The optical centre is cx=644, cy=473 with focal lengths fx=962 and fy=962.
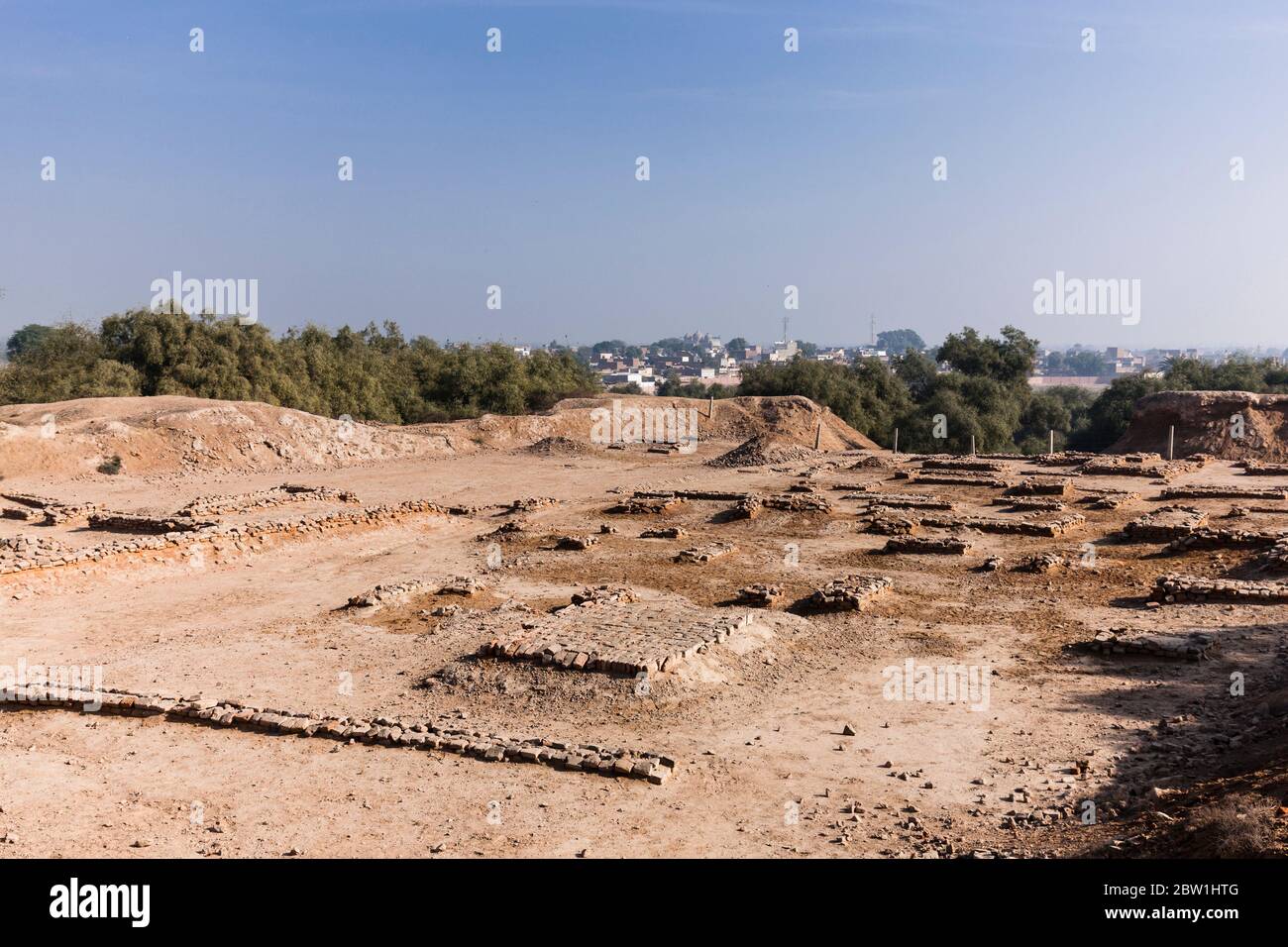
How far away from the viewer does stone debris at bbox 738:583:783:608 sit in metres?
13.0

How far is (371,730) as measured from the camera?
8.30 meters

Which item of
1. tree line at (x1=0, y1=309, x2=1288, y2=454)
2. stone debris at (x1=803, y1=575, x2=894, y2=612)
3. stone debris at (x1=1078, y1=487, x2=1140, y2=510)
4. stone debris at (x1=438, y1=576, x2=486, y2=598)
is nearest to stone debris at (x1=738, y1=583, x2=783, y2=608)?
stone debris at (x1=803, y1=575, x2=894, y2=612)

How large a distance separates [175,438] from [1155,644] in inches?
978

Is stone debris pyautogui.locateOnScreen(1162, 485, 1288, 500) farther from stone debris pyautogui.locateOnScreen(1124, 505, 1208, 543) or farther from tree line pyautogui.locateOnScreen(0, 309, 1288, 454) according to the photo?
tree line pyautogui.locateOnScreen(0, 309, 1288, 454)

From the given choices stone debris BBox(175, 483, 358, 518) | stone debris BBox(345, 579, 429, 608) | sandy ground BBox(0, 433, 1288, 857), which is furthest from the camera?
stone debris BBox(175, 483, 358, 518)

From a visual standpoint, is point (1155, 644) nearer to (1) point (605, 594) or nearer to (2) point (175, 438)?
(1) point (605, 594)

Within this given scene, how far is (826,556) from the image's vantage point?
53.6ft

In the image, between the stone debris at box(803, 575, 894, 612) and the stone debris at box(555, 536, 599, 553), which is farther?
the stone debris at box(555, 536, 599, 553)

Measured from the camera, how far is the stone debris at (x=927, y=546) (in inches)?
628

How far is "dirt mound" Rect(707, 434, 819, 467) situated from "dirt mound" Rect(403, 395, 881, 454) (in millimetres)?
5641

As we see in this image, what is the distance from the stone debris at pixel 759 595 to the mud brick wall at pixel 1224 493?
489 inches

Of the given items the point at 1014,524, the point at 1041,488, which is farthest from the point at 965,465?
the point at 1014,524

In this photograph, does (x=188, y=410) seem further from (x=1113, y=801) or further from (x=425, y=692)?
(x=1113, y=801)

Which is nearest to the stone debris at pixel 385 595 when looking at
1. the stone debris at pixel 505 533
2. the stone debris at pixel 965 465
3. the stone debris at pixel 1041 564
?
the stone debris at pixel 505 533
